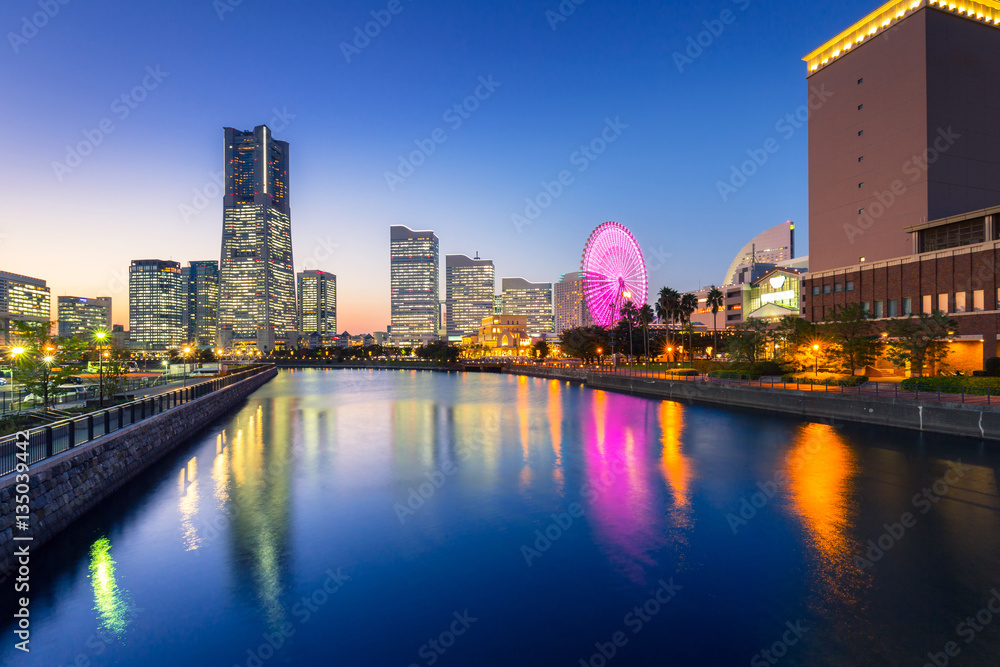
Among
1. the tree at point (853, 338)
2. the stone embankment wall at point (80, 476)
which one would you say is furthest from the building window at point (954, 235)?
the stone embankment wall at point (80, 476)

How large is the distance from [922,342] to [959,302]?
876 cm

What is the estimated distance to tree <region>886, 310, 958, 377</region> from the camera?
39906 mm

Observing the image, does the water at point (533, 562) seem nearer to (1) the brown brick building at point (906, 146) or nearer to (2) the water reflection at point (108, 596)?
(2) the water reflection at point (108, 596)

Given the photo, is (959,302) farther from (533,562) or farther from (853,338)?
(533,562)

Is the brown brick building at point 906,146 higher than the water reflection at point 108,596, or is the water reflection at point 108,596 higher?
the brown brick building at point 906,146

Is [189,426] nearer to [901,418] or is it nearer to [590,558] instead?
[590,558]

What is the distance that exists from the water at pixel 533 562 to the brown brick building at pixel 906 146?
37.0 m

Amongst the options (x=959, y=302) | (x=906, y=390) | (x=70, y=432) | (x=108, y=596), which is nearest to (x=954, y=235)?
(x=959, y=302)

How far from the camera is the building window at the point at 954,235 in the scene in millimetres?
51406

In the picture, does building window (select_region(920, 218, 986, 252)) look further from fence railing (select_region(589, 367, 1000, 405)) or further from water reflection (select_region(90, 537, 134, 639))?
water reflection (select_region(90, 537, 134, 639))

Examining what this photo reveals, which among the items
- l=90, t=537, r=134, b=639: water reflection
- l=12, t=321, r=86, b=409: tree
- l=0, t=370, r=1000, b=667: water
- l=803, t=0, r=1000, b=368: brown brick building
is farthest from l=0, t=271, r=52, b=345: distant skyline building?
l=803, t=0, r=1000, b=368: brown brick building

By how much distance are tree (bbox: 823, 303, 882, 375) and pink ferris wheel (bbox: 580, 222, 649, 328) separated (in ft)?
113

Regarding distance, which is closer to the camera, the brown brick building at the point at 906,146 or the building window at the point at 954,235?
the building window at the point at 954,235

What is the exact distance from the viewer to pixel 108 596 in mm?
12617
